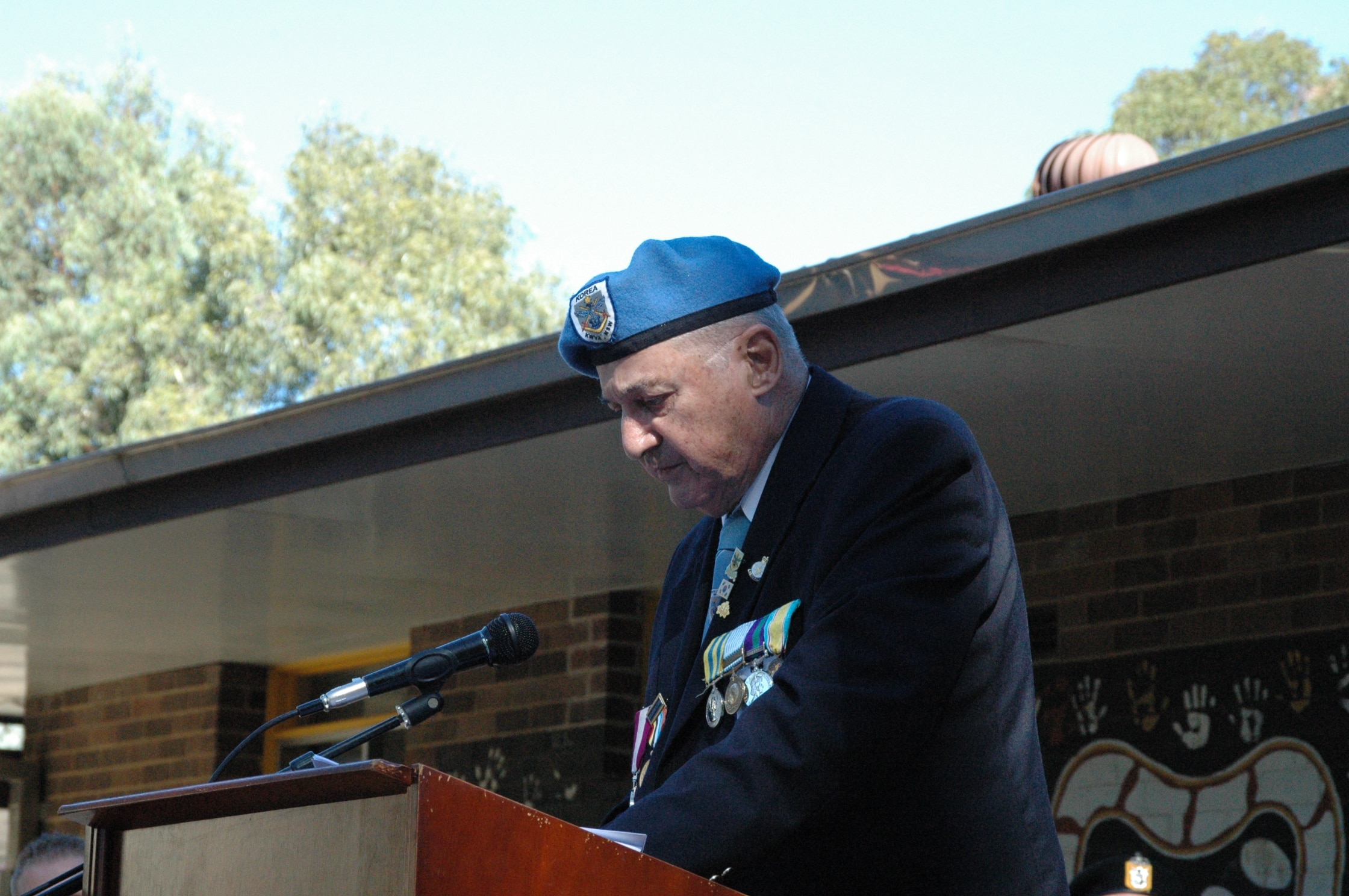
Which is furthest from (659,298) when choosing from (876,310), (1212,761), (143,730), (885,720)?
(143,730)

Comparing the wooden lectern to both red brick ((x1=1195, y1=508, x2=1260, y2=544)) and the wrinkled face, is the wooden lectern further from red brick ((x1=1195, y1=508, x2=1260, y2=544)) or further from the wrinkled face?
red brick ((x1=1195, y1=508, x2=1260, y2=544))

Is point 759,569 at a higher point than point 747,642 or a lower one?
higher

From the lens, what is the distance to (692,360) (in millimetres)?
2607

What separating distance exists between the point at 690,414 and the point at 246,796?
0.98 metres

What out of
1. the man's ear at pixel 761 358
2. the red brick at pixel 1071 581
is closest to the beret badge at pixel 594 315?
the man's ear at pixel 761 358

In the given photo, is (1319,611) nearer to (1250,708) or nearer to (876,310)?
(1250,708)

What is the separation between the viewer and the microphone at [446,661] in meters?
2.63

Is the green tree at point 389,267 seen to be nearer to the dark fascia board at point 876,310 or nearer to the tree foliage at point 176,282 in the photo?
the tree foliage at point 176,282

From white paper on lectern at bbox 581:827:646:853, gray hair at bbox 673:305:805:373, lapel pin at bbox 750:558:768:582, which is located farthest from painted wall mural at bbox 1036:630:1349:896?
white paper on lectern at bbox 581:827:646:853

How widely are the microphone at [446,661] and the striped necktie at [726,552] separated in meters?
0.27

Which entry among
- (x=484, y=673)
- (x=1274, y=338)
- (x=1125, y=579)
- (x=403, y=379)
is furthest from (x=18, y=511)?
(x=1274, y=338)

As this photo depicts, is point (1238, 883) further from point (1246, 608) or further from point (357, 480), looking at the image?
point (357, 480)

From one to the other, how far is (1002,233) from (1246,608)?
2587 millimetres

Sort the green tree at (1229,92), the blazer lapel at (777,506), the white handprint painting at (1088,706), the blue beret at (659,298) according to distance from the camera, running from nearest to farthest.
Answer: the blazer lapel at (777,506)
the blue beret at (659,298)
the white handprint painting at (1088,706)
the green tree at (1229,92)
